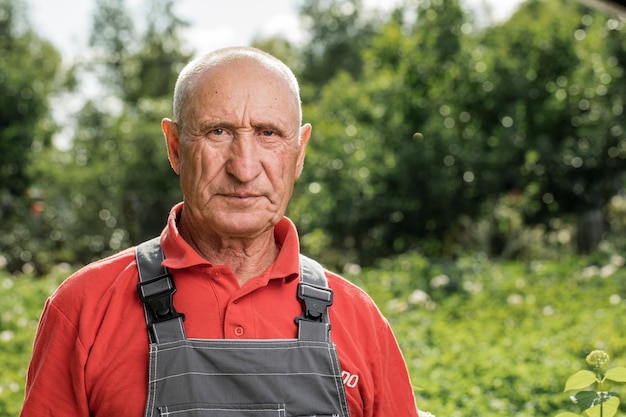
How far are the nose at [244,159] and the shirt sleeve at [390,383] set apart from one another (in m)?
0.48

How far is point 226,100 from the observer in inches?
67.6

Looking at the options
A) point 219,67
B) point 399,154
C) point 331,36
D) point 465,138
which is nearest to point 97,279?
point 219,67

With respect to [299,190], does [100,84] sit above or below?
above

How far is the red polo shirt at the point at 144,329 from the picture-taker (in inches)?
65.2

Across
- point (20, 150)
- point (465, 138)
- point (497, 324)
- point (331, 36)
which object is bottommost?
point (497, 324)

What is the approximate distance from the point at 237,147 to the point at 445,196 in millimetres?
9885

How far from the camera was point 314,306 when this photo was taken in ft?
5.84

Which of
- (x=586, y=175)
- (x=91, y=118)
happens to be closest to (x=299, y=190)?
(x=586, y=175)

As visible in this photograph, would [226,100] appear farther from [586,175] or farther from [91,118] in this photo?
[91,118]

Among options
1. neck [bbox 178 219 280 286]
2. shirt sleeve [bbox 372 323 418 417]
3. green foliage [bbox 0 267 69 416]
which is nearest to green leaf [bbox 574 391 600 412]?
shirt sleeve [bbox 372 323 418 417]

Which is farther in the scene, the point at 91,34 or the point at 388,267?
the point at 91,34

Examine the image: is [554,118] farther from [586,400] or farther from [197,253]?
[197,253]

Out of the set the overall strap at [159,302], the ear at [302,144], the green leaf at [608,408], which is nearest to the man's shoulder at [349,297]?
the ear at [302,144]

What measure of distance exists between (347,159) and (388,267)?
2.68 meters
